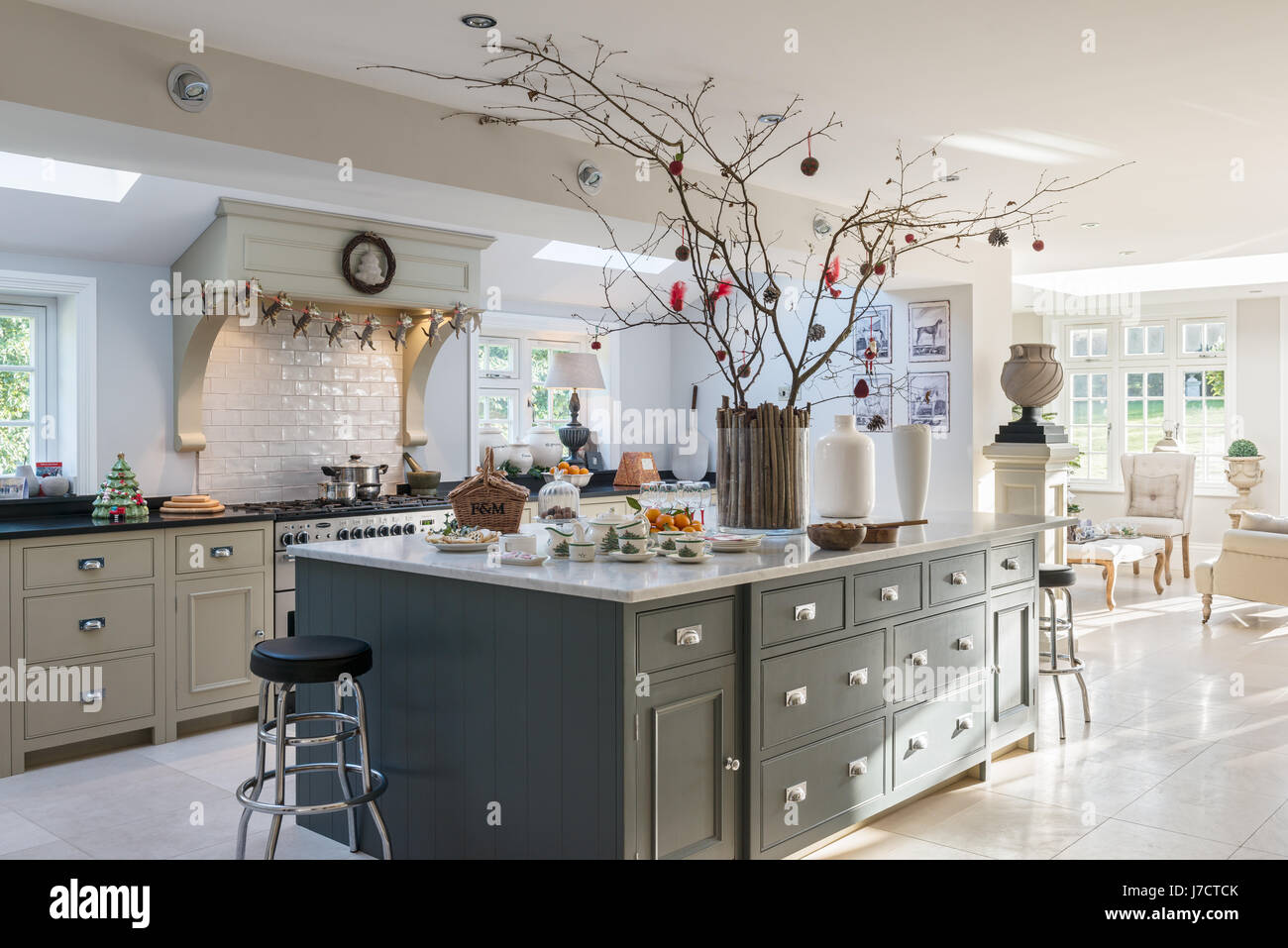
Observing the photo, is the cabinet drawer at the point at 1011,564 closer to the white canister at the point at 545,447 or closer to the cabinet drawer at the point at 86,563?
the white canister at the point at 545,447

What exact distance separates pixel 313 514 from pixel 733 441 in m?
2.45

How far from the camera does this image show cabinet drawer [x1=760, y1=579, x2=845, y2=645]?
3000 mm

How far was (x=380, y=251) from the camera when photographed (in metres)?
5.45

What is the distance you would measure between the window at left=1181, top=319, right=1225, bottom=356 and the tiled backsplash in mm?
7899

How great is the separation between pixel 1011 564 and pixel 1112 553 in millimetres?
4079

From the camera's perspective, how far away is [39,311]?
5117 millimetres

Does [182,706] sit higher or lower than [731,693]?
lower

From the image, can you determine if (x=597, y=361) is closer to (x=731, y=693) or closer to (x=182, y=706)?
(x=182, y=706)

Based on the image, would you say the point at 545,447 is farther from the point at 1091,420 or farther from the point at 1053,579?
the point at 1091,420

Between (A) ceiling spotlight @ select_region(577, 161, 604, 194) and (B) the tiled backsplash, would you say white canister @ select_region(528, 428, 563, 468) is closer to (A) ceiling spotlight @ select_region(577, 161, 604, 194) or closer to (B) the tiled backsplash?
(B) the tiled backsplash

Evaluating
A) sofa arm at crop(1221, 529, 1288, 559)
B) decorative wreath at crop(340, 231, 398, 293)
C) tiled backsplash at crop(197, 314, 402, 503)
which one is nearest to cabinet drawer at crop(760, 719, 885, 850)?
decorative wreath at crop(340, 231, 398, 293)

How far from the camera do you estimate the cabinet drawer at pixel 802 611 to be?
3000 mm

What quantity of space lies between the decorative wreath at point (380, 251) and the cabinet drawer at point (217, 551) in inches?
53.9
